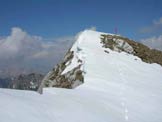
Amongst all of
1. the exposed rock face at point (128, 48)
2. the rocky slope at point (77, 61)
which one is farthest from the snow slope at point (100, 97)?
the exposed rock face at point (128, 48)

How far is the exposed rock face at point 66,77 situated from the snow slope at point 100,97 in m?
0.64

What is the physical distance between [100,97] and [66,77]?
9.98 meters

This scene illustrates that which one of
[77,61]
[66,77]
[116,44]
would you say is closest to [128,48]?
[116,44]

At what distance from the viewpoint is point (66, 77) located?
85.5 feet

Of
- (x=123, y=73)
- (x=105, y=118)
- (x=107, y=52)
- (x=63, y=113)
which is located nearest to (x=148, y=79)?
(x=123, y=73)

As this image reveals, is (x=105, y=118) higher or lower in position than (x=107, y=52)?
lower

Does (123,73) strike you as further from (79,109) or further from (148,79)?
(79,109)

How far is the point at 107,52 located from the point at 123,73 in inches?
318

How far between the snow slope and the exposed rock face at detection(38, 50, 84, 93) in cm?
64

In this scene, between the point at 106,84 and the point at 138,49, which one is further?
the point at 138,49

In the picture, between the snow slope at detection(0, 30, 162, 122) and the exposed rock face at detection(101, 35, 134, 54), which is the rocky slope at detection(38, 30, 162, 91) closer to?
the exposed rock face at detection(101, 35, 134, 54)

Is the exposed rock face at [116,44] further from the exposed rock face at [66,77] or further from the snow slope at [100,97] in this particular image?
the exposed rock face at [66,77]

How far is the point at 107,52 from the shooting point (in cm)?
3300

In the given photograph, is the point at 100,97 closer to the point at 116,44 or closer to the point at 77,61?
the point at 77,61
